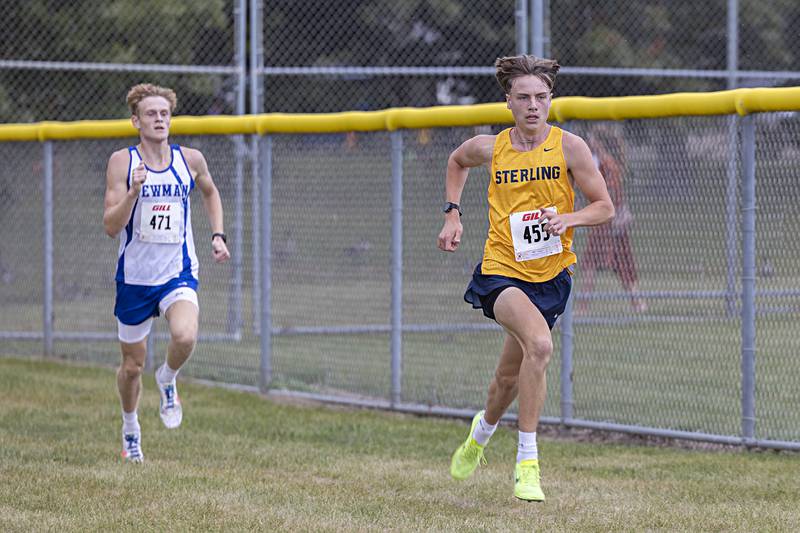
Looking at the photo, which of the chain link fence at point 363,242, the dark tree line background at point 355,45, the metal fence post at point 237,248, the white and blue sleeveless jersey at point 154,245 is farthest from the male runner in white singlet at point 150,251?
the dark tree line background at point 355,45

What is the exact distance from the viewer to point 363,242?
989 cm

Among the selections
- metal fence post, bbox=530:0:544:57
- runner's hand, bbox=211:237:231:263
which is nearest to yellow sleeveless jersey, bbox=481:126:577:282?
runner's hand, bbox=211:237:231:263

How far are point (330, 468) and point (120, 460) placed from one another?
3.81ft

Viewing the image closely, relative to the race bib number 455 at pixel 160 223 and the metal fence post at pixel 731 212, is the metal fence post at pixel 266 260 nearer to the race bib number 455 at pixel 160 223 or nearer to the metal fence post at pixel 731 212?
the race bib number 455 at pixel 160 223

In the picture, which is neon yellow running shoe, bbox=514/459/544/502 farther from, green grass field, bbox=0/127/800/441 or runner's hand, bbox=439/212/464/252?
green grass field, bbox=0/127/800/441

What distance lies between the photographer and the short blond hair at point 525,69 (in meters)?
6.16

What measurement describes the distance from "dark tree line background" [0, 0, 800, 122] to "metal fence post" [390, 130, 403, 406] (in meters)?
5.30

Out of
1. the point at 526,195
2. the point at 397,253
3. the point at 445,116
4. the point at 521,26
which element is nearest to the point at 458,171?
the point at 526,195

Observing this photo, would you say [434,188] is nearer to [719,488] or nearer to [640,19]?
[719,488]

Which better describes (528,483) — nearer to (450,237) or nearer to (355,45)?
(450,237)

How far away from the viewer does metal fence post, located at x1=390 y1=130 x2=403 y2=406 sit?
9219 millimetres

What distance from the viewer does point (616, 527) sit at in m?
5.79

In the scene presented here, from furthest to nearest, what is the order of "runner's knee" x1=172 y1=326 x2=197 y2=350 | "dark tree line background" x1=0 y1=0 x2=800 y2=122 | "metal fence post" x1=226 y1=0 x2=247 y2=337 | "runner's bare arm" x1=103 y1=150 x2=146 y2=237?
"dark tree line background" x1=0 y1=0 x2=800 y2=122 → "metal fence post" x1=226 y1=0 x2=247 y2=337 → "runner's knee" x1=172 y1=326 x2=197 y2=350 → "runner's bare arm" x1=103 y1=150 x2=146 y2=237

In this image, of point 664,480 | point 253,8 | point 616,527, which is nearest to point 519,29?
point 253,8
